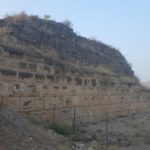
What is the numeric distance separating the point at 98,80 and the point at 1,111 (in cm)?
744

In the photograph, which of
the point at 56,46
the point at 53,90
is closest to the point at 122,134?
the point at 53,90

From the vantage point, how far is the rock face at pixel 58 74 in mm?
10438

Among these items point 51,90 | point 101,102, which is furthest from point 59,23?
point 51,90

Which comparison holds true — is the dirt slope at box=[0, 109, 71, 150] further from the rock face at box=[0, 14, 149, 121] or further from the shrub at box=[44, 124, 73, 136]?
the rock face at box=[0, 14, 149, 121]

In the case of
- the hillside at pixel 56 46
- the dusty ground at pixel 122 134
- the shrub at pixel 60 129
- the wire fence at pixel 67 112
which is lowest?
the dusty ground at pixel 122 134

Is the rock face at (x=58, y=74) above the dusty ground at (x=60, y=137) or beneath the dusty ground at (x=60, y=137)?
above

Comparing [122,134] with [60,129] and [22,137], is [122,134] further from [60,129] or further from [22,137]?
[22,137]

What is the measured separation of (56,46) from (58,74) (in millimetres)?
2664

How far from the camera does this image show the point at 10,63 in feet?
33.6

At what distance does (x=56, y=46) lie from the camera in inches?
573

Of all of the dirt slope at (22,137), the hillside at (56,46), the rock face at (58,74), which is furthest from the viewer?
the hillside at (56,46)

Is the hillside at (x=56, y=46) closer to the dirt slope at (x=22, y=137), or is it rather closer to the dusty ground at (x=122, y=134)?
the dusty ground at (x=122, y=134)

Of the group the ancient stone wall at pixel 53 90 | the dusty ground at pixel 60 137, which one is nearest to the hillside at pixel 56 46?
the ancient stone wall at pixel 53 90

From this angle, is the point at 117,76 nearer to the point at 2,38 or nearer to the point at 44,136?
the point at 2,38
